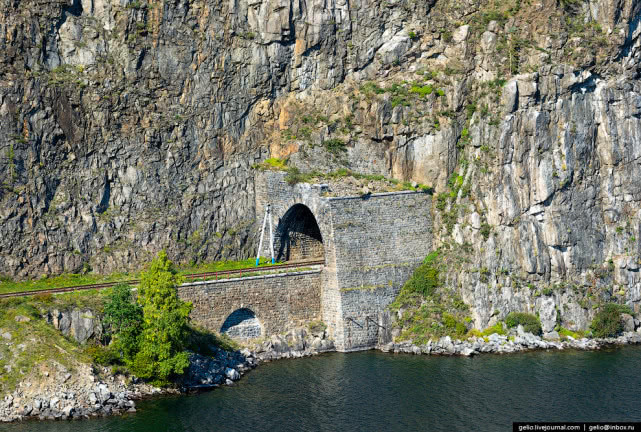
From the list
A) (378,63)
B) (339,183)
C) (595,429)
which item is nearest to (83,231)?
(339,183)

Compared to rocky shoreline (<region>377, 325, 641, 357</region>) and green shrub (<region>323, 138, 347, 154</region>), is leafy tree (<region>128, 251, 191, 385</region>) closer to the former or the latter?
rocky shoreline (<region>377, 325, 641, 357</region>)

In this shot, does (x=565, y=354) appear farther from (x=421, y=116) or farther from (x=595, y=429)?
(x=421, y=116)

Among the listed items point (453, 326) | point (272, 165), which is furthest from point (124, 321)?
point (453, 326)

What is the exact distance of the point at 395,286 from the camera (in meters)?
70.6

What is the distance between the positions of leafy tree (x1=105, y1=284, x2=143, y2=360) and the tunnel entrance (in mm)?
18395

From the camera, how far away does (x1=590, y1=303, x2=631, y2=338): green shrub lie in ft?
222

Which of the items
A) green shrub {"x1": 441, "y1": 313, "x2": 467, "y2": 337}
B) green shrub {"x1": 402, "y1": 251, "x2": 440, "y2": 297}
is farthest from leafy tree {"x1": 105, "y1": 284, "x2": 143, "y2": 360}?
green shrub {"x1": 441, "y1": 313, "x2": 467, "y2": 337}

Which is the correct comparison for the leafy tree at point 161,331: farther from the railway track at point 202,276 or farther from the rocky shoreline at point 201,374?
the railway track at point 202,276

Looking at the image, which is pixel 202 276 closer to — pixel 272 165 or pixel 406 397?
pixel 272 165

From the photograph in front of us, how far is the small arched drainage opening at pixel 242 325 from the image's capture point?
66.9 metres

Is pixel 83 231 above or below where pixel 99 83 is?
below

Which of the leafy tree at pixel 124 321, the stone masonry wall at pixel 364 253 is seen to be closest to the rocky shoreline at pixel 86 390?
the leafy tree at pixel 124 321

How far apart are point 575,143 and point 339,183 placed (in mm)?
17580

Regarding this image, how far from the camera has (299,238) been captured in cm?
7656
